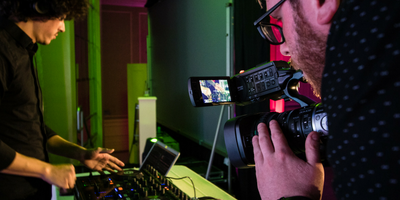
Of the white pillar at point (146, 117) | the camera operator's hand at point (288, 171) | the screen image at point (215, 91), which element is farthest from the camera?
the white pillar at point (146, 117)

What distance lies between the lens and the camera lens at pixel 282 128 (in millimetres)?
571

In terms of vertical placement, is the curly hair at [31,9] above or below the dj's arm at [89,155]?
above

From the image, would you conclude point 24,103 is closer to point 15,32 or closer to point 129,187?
point 15,32

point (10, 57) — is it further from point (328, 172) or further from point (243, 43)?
point (328, 172)

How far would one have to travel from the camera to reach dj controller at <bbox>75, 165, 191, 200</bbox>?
1.00 metres

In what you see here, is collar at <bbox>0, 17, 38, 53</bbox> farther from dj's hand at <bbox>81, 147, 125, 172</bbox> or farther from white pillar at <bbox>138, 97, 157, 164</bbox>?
white pillar at <bbox>138, 97, 157, 164</bbox>

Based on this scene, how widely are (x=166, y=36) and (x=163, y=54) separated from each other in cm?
35

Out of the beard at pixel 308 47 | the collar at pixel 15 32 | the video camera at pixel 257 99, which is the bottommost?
the video camera at pixel 257 99

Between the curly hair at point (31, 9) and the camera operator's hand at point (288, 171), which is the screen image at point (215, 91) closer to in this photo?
the camera operator's hand at point (288, 171)

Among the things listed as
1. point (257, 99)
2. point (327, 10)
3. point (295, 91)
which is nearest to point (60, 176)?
point (257, 99)

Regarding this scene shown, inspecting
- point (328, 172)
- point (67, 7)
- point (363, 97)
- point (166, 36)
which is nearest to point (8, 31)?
point (67, 7)

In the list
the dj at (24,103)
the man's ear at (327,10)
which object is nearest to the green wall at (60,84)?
the dj at (24,103)

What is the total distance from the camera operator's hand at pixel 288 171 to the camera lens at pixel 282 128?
4 cm

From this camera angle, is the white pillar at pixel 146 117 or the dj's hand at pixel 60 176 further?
the white pillar at pixel 146 117
